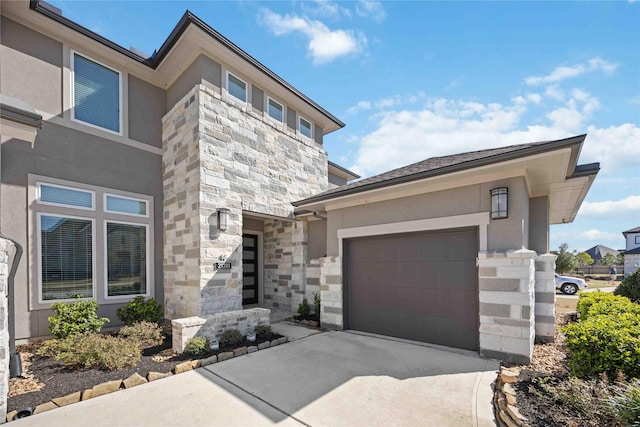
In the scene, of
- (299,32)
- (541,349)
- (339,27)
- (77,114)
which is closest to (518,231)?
(541,349)

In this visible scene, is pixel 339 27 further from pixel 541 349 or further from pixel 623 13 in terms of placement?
pixel 541 349

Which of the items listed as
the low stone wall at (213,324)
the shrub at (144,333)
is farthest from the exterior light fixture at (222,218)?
the shrub at (144,333)

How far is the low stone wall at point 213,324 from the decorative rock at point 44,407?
6.11 ft

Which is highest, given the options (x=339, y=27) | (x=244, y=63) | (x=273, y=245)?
(x=339, y=27)

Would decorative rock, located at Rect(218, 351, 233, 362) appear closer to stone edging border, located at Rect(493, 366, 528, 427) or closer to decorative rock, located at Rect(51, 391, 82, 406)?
decorative rock, located at Rect(51, 391, 82, 406)

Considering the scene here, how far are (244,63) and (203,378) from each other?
7.01 metres

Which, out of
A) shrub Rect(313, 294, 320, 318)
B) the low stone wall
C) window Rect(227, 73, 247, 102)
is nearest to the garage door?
shrub Rect(313, 294, 320, 318)

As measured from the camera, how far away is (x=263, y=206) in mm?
7965

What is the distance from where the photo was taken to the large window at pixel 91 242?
20.0 feet

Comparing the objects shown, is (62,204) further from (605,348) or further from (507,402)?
(605,348)

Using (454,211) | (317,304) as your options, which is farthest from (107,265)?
(454,211)

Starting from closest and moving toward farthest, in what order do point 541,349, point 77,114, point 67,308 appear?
point 541,349, point 67,308, point 77,114

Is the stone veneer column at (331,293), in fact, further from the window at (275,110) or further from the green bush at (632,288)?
the green bush at (632,288)

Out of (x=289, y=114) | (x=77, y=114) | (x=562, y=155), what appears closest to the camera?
(x=562, y=155)
